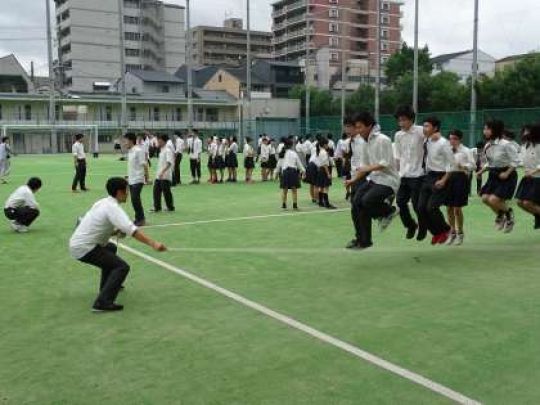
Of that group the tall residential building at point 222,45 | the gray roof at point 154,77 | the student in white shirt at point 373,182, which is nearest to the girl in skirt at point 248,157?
the student in white shirt at point 373,182

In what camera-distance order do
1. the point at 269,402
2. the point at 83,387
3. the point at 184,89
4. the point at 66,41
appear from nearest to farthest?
the point at 269,402
the point at 83,387
the point at 184,89
the point at 66,41

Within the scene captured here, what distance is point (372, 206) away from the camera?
8383 mm

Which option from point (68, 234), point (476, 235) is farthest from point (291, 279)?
point (68, 234)

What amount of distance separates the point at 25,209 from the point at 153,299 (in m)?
6.10

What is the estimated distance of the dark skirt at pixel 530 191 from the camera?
9.84 meters

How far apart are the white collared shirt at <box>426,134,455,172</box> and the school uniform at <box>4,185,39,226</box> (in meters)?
7.40

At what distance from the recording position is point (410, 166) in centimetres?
895

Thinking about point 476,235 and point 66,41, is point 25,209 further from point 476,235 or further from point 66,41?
point 66,41

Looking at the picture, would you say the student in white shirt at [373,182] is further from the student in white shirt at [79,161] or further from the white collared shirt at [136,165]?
the student in white shirt at [79,161]

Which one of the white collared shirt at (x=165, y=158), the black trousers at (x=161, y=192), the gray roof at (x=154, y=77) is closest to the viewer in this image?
the white collared shirt at (x=165, y=158)

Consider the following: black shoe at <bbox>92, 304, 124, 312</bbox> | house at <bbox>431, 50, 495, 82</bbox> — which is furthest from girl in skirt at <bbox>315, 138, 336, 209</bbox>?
house at <bbox>431, 50, 495, 82</bbox>

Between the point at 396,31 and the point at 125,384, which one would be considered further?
the point at 396,31

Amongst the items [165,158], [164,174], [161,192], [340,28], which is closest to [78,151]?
[161,192]

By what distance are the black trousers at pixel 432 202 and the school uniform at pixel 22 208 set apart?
24.0 feet
